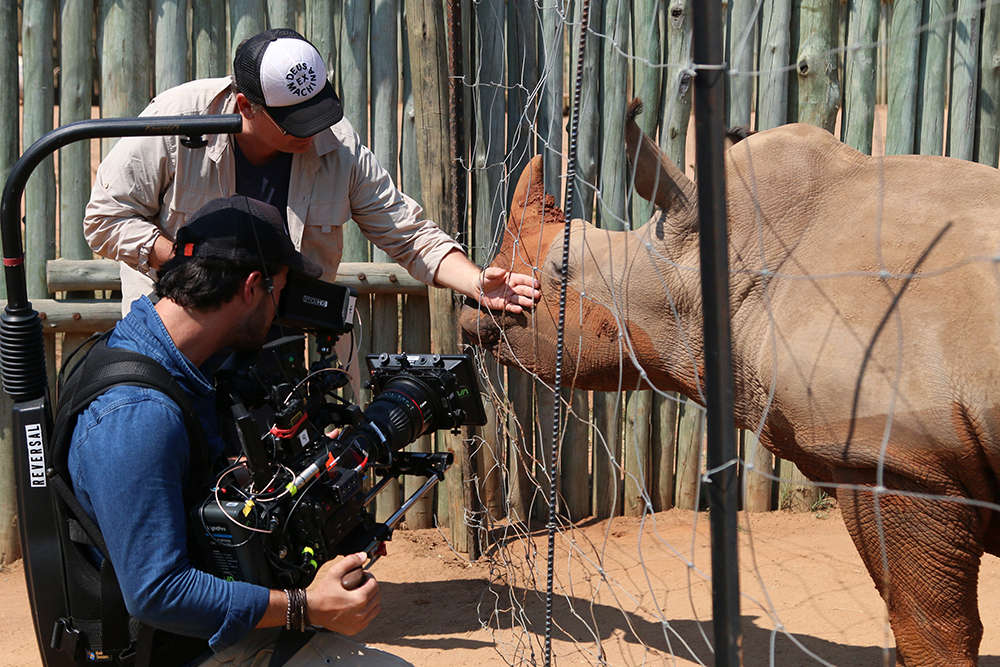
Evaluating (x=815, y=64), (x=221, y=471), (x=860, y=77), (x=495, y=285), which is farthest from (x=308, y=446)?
(x=860, y=77)

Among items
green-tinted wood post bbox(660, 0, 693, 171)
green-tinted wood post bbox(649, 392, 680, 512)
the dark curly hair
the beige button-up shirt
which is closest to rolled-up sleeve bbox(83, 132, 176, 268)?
the beige button-up shirt

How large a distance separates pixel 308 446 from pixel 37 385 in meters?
0.74

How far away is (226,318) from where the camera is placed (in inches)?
87.2

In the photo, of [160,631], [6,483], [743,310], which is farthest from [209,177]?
[6,483]

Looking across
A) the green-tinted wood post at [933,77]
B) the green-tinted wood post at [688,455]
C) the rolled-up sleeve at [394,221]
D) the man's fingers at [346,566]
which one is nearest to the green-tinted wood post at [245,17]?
the rolled-up sleeve at [394,221]

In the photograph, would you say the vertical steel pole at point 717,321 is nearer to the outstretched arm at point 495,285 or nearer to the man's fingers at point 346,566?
the man's fingers at point 346,566

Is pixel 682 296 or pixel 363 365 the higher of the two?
pixel 682 296

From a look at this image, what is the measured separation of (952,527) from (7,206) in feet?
8.47

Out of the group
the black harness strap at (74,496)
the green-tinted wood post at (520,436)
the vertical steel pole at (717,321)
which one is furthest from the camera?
the green-tinted wood post at (520,436)

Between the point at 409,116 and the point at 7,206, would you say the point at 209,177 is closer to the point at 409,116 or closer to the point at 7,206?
the point at 7,206

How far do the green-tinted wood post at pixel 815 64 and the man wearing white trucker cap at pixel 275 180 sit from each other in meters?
2.31

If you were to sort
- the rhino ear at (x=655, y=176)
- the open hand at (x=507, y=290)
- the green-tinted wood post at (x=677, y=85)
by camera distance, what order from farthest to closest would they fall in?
the green-tinted wood post at (x=677, y=85), the open hand at (x=507, y=290), the rhino ear at (x=655, y=176)

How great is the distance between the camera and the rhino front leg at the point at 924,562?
2414mm

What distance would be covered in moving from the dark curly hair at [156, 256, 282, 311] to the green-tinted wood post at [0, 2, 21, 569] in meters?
2.39
